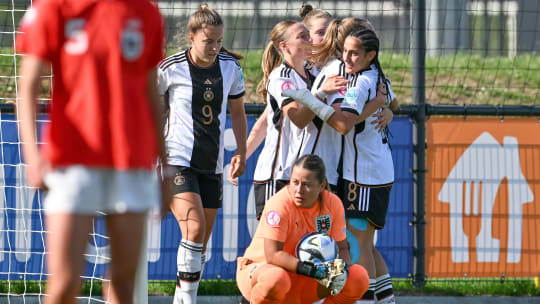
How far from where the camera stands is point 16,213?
7066 millimetres

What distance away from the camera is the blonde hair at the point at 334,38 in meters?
5.48

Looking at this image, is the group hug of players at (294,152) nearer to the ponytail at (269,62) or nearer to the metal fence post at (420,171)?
the ponytail at (269,62)

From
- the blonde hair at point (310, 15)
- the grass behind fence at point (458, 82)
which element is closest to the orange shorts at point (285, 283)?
the blonde hair at point (310, 15)

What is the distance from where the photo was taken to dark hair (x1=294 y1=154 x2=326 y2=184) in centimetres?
513

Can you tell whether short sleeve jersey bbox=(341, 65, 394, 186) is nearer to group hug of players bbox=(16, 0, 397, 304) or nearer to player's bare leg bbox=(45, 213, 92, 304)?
group hug of players bbox=(16, 0, 397, 304)

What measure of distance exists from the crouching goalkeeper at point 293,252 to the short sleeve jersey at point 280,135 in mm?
231

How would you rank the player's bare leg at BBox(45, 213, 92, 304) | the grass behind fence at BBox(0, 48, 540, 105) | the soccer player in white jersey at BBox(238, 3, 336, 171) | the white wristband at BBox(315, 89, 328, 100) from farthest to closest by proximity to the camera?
the grass behind fence at BBox(0, 48, 540, 105) → the soccer player in white jersey at BBox(238, 3, 336, 171) → the white wristband at BBox(315, 89, 328, 100) → the player's bare leg at BBox(45, 213, 92, 304)

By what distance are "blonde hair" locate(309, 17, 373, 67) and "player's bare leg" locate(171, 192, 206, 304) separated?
1.19m

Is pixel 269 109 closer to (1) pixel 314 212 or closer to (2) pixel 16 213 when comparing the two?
(1) pixel 314 212

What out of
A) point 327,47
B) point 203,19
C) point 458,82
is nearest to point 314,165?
point 327,47

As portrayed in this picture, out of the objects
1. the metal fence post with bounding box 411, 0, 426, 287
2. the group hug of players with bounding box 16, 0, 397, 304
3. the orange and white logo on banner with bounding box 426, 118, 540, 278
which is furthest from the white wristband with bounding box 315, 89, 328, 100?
the orange and white logo on banner with bounding box 426, 118, 540, 278

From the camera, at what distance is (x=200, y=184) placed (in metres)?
5.74

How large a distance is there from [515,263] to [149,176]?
4.92 meters

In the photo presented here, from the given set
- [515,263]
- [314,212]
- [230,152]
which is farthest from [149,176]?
[515,263]
